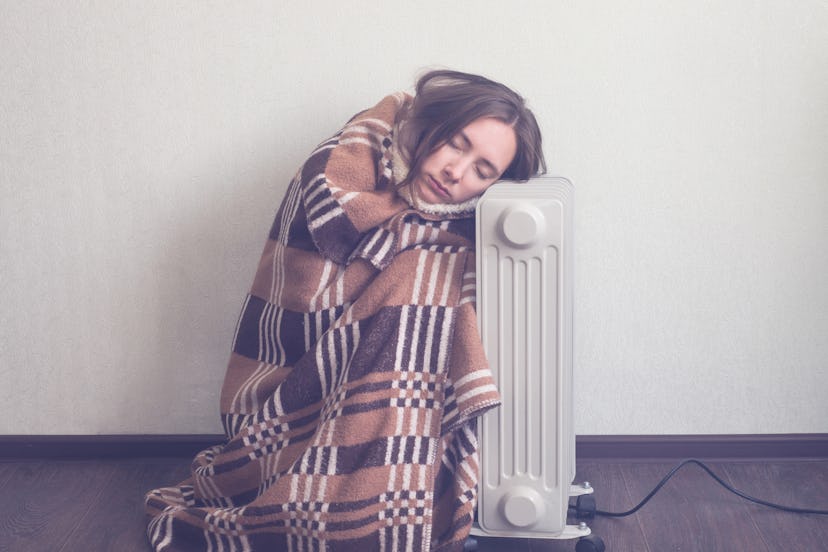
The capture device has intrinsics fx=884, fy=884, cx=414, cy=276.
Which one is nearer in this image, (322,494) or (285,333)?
(322,494)

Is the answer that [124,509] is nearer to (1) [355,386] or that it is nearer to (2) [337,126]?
(1) [355,386]

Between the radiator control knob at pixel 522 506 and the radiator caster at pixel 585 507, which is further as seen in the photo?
the radiator caster at pixel 585 507

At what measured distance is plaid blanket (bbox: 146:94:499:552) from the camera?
114cm

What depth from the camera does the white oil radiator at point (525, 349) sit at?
1099mm

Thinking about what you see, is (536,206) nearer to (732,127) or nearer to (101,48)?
(732,127)

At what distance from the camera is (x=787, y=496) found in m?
1.39

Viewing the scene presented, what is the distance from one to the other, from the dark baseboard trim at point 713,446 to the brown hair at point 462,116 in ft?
1.71

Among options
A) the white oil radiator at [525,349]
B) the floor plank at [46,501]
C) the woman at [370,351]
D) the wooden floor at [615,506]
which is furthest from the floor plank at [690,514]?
the floor plank at [46,501]

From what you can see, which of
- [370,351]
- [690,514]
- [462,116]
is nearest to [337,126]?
[462,116]

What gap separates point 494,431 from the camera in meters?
1.16

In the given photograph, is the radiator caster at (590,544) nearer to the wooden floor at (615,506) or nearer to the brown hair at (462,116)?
the wooden floor at (615,506)

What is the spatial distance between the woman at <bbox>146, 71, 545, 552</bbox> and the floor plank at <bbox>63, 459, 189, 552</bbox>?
4 cm

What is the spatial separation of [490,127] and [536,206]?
0.59 ft

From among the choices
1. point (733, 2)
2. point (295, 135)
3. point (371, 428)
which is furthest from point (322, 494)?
point (733, 2)
